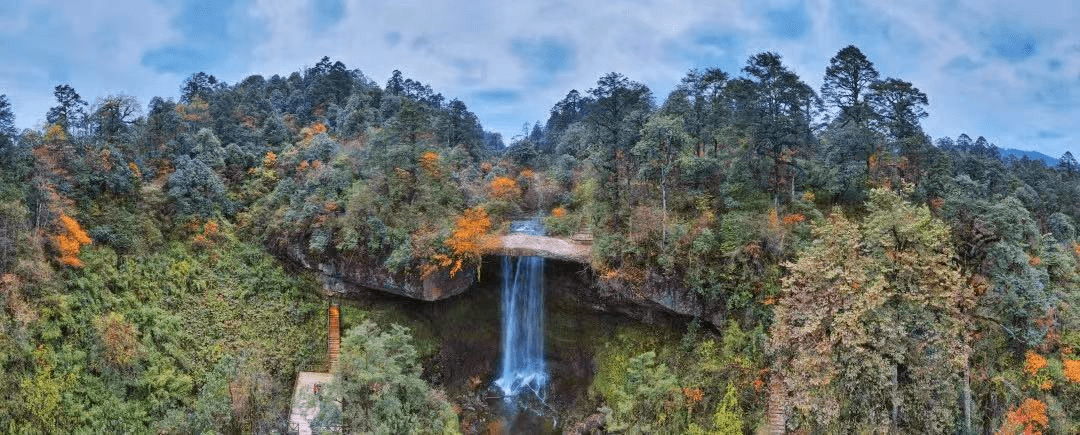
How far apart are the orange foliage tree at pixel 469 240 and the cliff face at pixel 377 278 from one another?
1.19 metres

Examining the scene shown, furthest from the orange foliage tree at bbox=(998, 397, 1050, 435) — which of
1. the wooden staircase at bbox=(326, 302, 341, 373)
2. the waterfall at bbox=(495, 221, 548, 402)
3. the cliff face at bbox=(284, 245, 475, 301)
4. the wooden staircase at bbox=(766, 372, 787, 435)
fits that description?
the wooden staircase at bbox=(326, 302, 341, 373)

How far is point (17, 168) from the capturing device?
21.6 meters

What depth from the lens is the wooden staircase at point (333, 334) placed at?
2484 centimetres

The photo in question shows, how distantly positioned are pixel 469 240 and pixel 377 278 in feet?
15.4

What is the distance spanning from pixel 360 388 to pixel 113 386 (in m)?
9.41

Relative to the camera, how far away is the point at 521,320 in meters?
27.0

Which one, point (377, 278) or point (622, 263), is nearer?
point (622, 263)

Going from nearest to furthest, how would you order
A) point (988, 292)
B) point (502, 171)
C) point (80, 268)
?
point (988, 292), point (80, 268), point (502, 171)

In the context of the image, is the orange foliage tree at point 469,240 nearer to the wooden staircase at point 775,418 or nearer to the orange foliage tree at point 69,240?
the wooden staircase at point 775,418

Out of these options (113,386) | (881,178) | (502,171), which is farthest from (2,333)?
(881,178)

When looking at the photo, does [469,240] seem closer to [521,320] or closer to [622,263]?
[521,320]

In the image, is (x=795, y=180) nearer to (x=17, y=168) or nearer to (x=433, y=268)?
(x=433, y=268)

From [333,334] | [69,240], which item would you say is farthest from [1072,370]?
[69,240]

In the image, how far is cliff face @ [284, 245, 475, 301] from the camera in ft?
82.0
